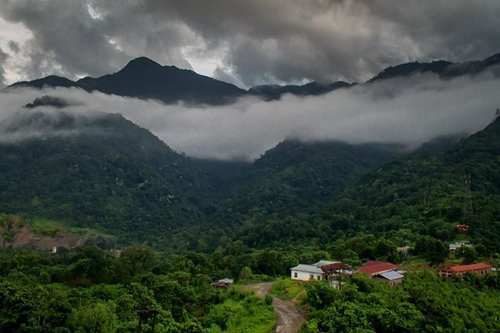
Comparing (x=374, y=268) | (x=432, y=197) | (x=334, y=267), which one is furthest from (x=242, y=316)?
(x=432, y=197)

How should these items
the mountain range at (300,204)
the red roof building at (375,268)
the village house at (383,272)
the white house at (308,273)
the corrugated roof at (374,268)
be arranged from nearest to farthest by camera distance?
the village house at (383,272)
the red roof building at (375,268)
the corrugated roof at (374,268)
the white house at (308,273)
the mountain range at (300,204)

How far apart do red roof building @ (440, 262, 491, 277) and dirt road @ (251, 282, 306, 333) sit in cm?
1824

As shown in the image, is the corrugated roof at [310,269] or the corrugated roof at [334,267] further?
the corrugated roof at [310,269]

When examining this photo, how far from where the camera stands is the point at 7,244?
123 metres

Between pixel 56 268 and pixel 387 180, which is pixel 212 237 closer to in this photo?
pixel 387 180

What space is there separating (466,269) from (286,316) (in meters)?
22.5

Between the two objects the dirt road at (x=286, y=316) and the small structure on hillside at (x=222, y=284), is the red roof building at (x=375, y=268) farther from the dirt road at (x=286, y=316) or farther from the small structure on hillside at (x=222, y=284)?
the small structure on hillside at (x=222, y=284)

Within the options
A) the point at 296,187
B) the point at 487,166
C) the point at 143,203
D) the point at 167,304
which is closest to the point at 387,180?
the point at 487,166

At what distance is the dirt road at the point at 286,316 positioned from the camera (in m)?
41.6

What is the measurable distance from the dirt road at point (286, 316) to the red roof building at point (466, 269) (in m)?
18.2

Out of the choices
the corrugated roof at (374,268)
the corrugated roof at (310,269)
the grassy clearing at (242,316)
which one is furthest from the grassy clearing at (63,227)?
the grassy clearing at (242,316)

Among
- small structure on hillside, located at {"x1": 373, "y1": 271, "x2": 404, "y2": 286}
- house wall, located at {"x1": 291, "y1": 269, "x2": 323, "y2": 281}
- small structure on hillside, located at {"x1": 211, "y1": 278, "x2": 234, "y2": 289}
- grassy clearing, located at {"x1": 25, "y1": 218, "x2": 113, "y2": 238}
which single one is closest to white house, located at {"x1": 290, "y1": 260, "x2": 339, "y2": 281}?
house wall, located at {"x1": 291, "y1": 269, "x2": 323, "y2": 281}

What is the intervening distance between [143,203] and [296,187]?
5825cm

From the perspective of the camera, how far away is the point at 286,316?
44500 mm
